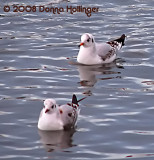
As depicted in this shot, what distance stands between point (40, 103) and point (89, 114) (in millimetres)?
1335

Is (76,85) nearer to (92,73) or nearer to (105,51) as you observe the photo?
(92,73)

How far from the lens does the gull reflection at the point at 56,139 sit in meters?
11.3

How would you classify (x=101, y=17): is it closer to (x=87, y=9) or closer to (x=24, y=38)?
(x=87, y=9)

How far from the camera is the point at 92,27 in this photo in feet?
72.1

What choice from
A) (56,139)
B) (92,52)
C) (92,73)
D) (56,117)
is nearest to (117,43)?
(92,52)

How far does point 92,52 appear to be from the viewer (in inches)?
680

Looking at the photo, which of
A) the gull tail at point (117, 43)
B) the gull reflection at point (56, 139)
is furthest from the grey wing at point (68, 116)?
the gull tail at point (117, 43)

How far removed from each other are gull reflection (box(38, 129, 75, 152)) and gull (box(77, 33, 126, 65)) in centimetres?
536

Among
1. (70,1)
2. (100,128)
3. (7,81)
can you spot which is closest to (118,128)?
(100,128)

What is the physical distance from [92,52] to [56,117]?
224 inches

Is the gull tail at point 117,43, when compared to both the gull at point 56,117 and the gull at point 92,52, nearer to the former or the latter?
the gull at point 92,52

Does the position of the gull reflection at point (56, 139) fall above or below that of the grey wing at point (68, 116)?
below

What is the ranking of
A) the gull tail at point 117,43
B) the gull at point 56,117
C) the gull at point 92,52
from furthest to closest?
the gull tail at point 117,43 → the gull at point 92,52 → the gull at point 56,117

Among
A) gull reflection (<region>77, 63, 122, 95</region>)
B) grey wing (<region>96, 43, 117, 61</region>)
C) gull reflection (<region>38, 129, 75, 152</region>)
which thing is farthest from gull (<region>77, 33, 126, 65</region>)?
gull reflection (<region>38, 129, 75, 152</region>)
